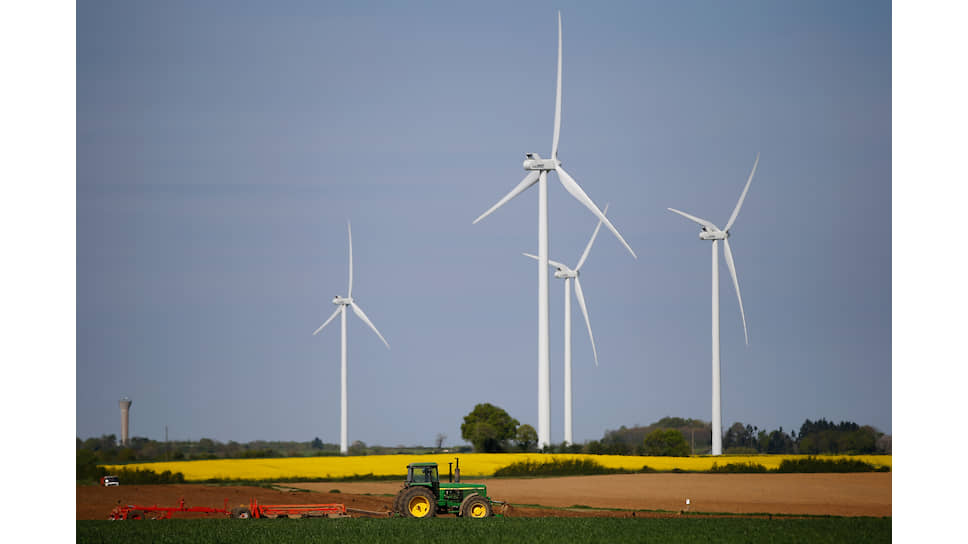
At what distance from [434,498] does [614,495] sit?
1164 centimetres

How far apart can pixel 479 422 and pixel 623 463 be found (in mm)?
16894

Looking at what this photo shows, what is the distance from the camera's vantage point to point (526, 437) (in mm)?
64125

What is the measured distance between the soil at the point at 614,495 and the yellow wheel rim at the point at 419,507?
253 cm

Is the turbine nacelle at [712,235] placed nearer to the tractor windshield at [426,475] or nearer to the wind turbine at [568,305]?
the wind turbine at [568,305]

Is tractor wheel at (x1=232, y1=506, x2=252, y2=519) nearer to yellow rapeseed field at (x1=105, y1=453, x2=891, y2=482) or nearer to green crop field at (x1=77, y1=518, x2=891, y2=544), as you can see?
green crop field at (x1=77, y1=518, x2=891, y2=544)

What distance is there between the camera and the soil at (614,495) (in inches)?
1506

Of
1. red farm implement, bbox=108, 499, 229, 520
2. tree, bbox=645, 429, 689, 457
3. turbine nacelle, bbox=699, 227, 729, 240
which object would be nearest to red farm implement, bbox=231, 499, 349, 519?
red farm implement, bbox=108, 499, 229, 520

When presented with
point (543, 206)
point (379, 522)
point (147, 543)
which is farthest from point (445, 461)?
point (147, 543)

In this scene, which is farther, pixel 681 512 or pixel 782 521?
pixel 681 512

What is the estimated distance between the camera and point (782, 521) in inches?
1309

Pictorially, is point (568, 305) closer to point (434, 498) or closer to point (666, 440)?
point (666, 440)

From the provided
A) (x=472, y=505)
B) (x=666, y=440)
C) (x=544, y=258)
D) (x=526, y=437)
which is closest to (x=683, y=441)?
(x=666, y=440)
